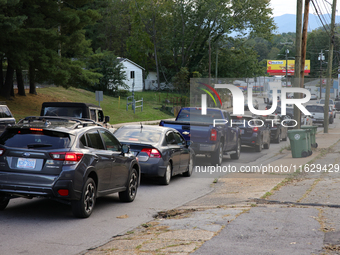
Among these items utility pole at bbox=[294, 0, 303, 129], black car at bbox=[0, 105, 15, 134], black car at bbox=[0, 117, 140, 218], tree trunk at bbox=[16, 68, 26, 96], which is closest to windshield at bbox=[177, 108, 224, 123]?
utility pole at bbox=[294, 0, 303, 129]

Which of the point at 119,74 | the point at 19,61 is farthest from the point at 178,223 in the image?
the point at 119,74

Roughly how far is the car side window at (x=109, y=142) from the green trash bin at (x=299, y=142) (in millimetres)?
10712

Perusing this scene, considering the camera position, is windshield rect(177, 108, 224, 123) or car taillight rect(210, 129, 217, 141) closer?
car taillight rect(210, 129, 217, 141)

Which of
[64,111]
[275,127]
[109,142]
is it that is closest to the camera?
[109,142]

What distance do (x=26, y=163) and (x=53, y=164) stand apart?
47 centimetres

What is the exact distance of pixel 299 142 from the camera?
18.2 metres

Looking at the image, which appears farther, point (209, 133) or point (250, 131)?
point (250, 131)

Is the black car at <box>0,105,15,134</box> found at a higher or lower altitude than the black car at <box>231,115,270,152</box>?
higher

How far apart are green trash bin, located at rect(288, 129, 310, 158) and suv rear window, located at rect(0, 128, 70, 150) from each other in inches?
494

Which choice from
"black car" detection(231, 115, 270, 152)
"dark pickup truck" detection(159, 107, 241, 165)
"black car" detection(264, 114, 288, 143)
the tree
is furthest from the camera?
the tree

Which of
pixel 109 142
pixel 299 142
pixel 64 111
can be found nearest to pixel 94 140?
pixel 109 142

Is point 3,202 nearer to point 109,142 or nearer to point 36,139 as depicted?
point 36,139

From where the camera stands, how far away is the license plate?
24.2ft

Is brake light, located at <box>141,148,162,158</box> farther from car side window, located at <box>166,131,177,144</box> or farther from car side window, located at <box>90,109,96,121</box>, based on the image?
car side window, located at <box>90,109,96,121</box>
